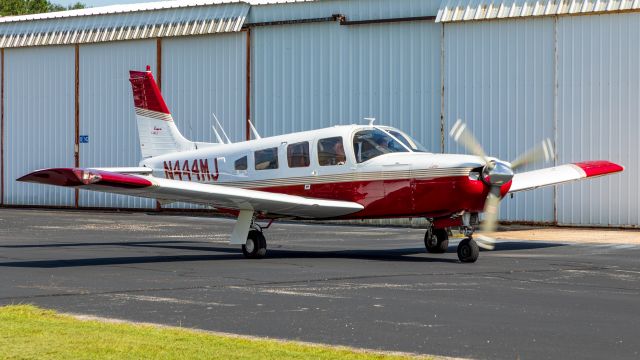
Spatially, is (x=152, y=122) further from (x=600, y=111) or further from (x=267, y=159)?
(x=600, y=111)

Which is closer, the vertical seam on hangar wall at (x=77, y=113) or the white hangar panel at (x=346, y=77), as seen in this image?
the white hangar panel at (x=346, y=77)

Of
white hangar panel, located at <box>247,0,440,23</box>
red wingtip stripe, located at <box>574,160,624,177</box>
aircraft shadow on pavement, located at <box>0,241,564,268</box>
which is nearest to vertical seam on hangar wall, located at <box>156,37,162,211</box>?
white hangar panel, located at <box>247,0,440,23</box>

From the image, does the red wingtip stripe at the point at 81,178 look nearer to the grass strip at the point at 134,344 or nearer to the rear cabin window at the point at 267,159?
the rear cabin window at the point at 267,159

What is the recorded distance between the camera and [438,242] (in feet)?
64.0

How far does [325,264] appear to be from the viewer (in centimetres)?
1752

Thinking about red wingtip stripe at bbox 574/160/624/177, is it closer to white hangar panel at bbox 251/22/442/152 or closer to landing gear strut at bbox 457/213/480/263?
landing gear strut at bbox 457/213/480/263

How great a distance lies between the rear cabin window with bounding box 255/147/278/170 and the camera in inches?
776

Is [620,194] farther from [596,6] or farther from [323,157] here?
[323,157]

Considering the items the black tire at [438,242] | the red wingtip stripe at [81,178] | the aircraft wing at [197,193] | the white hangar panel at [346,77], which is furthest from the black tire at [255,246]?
the white hangar panel at [346,77]

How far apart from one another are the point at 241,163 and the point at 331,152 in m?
2.26

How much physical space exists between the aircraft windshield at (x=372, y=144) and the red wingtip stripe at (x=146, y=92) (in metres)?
6.74

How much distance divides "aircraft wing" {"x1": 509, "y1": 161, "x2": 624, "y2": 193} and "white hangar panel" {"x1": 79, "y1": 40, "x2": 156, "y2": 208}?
18700 millimetres

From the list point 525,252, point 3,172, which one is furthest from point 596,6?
point 3,172

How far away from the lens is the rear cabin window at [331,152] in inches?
738
